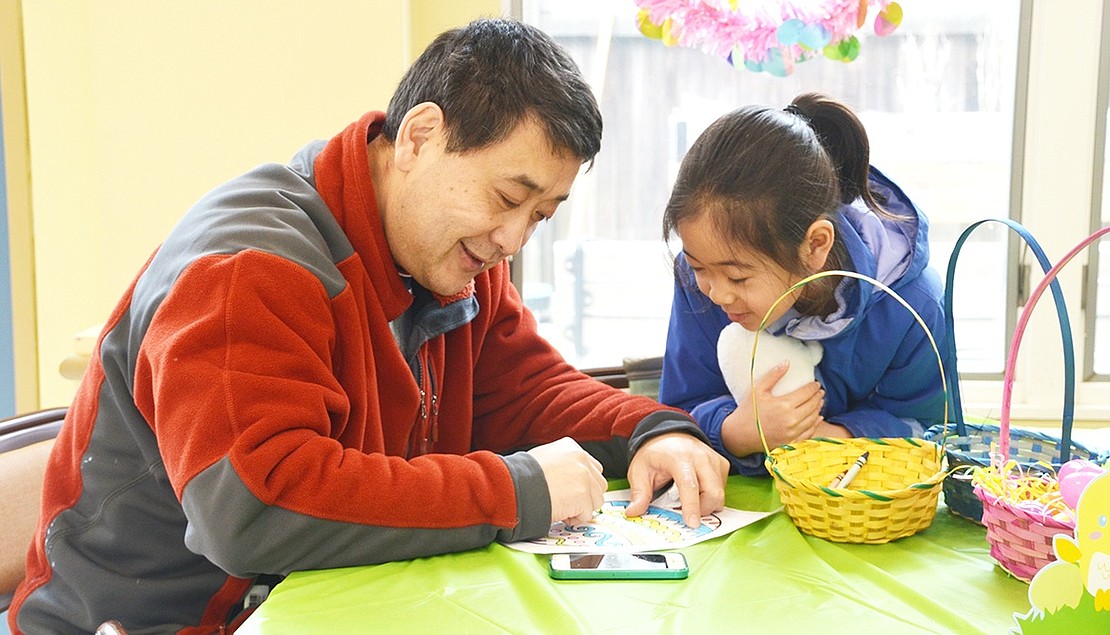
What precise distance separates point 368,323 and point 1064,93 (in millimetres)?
1900

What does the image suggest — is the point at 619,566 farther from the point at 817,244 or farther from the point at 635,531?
the point at 817,244

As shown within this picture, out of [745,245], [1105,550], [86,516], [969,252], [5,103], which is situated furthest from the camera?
[969,252]

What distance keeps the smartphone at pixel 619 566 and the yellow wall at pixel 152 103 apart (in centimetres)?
152

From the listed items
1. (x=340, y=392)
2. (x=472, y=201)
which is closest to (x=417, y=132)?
(x=472, y=201)

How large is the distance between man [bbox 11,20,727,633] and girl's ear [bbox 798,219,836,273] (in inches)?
10.6

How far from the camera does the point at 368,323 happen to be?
3.96 ft

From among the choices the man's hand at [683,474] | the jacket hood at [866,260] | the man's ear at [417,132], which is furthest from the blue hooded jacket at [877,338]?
the man's ear at [417,132]

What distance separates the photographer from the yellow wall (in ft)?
7.55

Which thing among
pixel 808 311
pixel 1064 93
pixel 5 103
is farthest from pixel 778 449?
pixel 5 103

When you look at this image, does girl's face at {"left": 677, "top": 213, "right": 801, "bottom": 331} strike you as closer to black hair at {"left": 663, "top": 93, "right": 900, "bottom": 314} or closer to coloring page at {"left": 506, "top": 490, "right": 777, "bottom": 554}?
black hair at {"left": 663, "top": 93, "right": 900, "bottom": 314}

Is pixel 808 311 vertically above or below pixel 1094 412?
above

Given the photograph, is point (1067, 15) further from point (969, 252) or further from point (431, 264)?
point (431, 264)

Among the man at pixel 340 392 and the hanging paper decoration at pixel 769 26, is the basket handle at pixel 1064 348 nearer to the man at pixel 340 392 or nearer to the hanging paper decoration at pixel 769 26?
the man at pixel 340 392

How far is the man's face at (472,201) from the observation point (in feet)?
3.97
